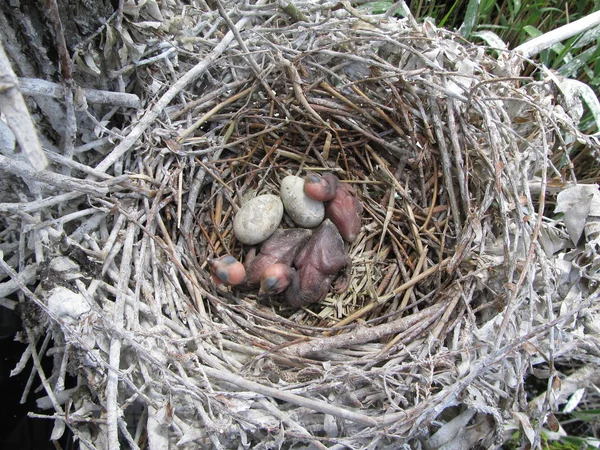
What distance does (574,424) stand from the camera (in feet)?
6.20

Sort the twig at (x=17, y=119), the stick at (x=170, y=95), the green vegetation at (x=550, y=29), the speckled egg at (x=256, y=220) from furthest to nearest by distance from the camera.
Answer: the green vegetation at (x=550, y=29) → the speckled egg at (x=256, y=220) → the stick at (x=170, y=95) → the twig at (x=17, y=119)

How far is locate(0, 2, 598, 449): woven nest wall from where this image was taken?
1122 mm

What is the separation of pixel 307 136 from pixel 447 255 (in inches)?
25.3

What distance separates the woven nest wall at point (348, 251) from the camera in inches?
44.2

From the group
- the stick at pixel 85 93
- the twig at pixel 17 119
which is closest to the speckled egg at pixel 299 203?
the stick at pixel 85 93

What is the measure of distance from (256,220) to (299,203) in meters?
0.17

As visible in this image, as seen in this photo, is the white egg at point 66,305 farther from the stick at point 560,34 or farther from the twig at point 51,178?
the stick at point 560,34

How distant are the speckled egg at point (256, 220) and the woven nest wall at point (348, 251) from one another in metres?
0.10

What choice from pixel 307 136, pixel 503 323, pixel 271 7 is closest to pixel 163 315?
pixel 307 136

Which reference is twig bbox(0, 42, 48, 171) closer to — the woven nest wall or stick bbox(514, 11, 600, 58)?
the woven nest wall

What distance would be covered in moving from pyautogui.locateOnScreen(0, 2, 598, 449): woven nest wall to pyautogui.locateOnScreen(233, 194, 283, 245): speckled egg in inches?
3.8

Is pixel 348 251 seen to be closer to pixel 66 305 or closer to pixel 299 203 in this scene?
pixel 299 203

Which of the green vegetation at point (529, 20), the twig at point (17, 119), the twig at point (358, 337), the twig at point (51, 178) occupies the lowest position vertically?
the twig at point (358, 337)

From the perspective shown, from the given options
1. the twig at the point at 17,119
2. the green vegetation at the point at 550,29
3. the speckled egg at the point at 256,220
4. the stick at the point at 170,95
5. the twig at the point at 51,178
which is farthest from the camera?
the green vegetation at the point at 550,29
